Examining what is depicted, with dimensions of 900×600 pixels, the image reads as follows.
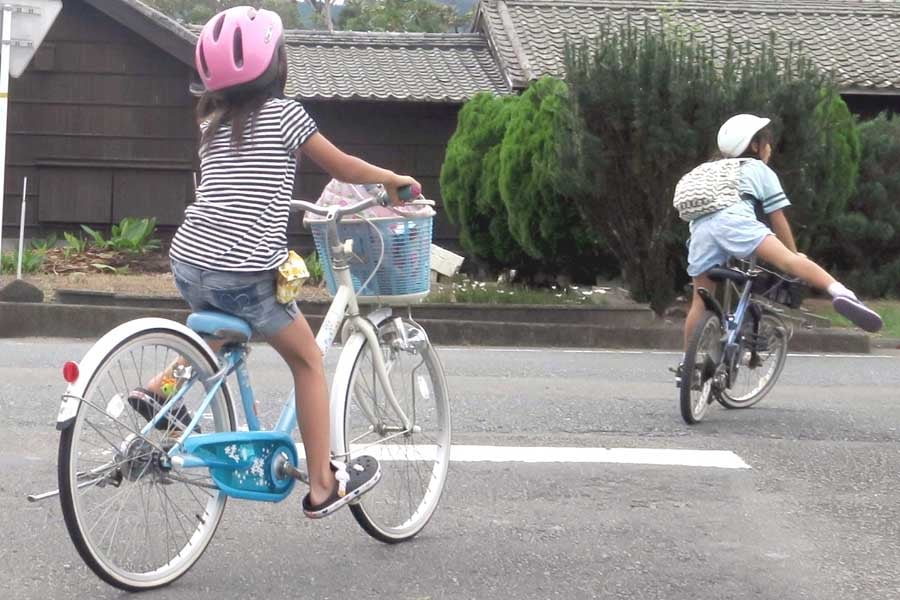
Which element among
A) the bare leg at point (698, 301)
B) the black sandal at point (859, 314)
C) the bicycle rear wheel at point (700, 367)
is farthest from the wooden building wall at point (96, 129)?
the black sandal at point (859, 314)

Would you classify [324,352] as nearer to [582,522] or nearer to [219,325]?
[219,325]

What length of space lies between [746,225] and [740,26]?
56.4ft

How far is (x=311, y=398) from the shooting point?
4559 mm

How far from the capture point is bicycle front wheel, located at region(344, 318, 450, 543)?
495cm

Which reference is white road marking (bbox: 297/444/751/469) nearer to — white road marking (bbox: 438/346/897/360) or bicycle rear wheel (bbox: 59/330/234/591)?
bicycle rear wheel (bbox: 59/330/234/591)

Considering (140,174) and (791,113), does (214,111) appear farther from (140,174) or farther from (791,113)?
(140,174)

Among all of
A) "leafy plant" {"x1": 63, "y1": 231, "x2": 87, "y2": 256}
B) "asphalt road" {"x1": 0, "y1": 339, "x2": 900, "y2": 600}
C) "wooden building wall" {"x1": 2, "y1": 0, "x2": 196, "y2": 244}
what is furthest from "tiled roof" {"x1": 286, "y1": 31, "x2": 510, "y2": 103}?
"asphalt road" {"x1": 0, "y1": 339, "x2": 900, "y2": 600}

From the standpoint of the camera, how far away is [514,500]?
19.5ft

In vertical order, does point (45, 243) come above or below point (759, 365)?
below

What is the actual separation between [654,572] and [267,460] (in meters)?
1.42

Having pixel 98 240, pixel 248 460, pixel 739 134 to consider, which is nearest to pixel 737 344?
pixel 739 134

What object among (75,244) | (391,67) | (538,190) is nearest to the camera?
(538,190)

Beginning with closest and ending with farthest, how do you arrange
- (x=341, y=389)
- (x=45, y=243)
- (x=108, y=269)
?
(x=341, y=389)
(x=108, y=269)
(x=45, y=243)

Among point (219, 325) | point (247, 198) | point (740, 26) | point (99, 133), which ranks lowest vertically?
point (99, 133)
